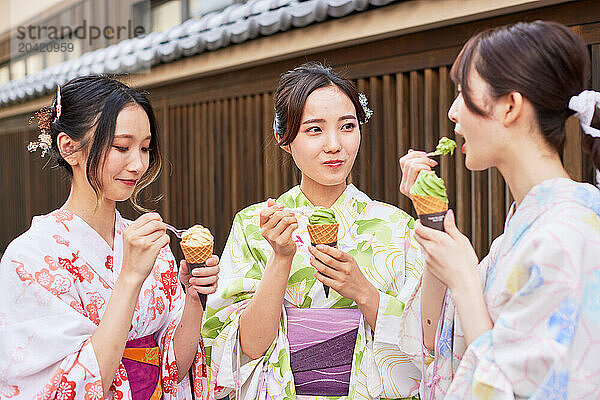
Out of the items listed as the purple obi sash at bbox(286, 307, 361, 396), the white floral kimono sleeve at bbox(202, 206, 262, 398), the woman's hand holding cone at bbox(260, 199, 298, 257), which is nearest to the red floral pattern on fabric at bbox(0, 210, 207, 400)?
the white floral kimono sleeve at bbox(202, 206, 262, 398)

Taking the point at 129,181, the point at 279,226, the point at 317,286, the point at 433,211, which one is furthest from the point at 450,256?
the point at 129,181

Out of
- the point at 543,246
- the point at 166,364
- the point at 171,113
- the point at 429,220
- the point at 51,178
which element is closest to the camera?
the point at 543,246

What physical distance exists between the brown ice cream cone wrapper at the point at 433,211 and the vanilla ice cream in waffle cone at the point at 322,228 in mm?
510

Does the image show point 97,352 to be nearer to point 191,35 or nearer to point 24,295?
point 24,295

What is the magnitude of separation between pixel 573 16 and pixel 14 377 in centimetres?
315

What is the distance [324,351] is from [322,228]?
50cm

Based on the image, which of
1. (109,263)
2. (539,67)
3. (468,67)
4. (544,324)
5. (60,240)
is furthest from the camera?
(109,263)

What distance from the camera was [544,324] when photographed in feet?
5.46

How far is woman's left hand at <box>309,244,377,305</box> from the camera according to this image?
240 cm

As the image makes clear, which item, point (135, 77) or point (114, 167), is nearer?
point (114, 167)

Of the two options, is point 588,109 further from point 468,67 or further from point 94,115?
point 94,115

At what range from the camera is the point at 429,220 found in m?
2.00

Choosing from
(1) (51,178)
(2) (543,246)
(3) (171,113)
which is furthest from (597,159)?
(1) (51,178)

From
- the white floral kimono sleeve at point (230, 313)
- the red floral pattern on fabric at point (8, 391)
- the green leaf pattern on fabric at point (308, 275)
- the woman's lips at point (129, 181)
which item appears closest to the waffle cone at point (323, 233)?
the green leaf pattern on fabric at point (308, 275)
